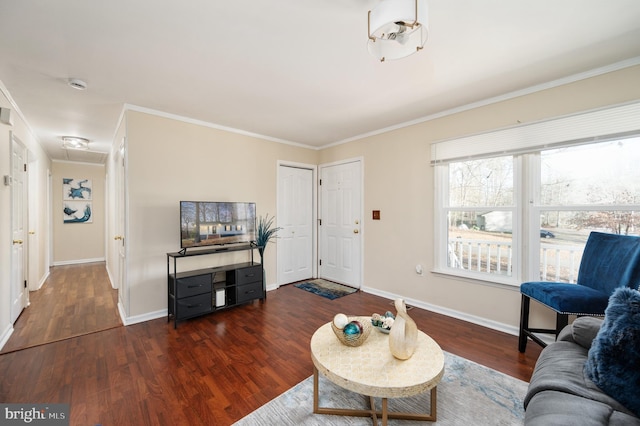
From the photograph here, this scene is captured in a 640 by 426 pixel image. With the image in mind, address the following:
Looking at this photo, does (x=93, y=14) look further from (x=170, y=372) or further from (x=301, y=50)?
(x=170, y=372)

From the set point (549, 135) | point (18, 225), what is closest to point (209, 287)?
point (18, 225)

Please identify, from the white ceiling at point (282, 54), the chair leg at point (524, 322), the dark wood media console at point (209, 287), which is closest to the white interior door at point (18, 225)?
→ the white ceiling at point (282, 54)

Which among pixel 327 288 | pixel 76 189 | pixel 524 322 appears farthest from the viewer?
pixel 76 189

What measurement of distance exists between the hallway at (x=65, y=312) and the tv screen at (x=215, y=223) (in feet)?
4.17

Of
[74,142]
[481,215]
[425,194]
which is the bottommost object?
[481,215]

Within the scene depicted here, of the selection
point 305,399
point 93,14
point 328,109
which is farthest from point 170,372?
point 328,109

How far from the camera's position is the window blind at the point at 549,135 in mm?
2182

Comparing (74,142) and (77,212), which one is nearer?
(74,142)

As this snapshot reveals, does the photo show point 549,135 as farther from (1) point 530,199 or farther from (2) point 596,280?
(2) point 596,280

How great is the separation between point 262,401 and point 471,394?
1421 mm

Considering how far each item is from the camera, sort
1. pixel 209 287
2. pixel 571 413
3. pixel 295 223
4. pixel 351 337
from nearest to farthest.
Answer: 1. pixel 571 413
2. pixel 351 337
3. pixel 209 287
4. pixel 295 223

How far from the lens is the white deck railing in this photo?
2527mm

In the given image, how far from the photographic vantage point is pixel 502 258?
2938 millimetres

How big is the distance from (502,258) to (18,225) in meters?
5.74
